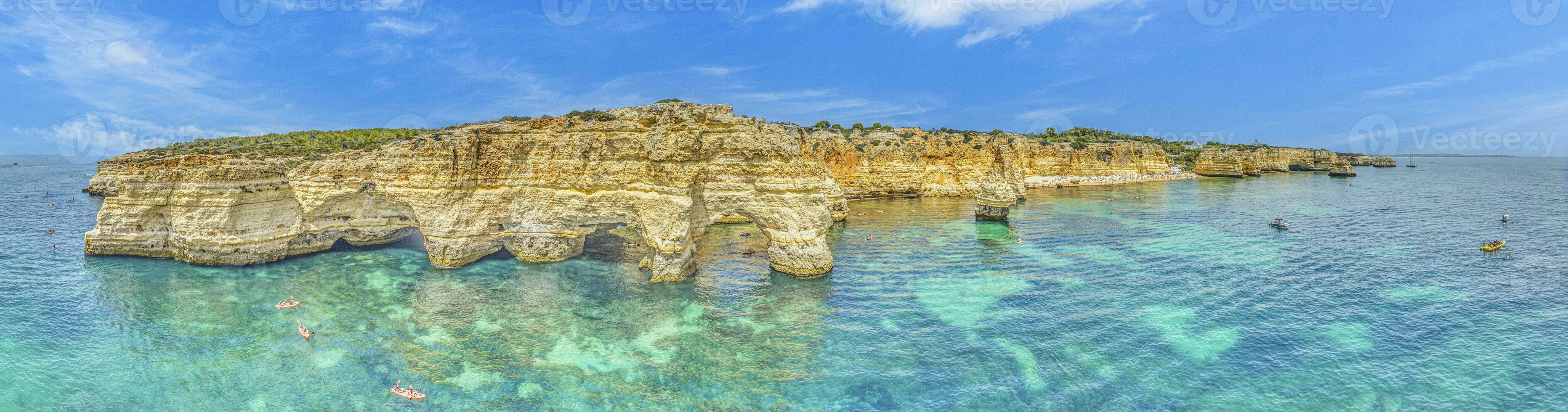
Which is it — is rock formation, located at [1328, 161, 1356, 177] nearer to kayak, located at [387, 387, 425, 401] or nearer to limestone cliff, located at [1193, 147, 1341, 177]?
limestone cliff, located at [1193, 147, 1341, 177]

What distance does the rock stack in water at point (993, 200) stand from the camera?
Result: 42.9 meters

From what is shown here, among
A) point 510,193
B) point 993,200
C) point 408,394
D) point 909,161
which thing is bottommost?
point 408,394

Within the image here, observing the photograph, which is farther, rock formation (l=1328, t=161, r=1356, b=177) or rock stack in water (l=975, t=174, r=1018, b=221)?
rock formation (l=1328, t=161, r=1356, b=177)

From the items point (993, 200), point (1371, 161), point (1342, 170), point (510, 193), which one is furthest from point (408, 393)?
point (1371, 161)

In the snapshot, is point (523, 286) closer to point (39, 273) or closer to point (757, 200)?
point (757, 200)

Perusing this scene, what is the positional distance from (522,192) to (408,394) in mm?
13533

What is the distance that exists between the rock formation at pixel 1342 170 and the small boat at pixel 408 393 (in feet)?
464

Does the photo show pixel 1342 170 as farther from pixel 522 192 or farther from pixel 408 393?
pixel 408 393

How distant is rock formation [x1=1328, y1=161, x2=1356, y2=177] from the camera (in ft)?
334

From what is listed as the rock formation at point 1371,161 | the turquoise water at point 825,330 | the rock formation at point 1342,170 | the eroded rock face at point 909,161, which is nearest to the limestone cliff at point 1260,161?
the rock formation at point 1342,170

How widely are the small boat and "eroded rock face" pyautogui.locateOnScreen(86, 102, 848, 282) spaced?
423 inches

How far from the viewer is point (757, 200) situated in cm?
2436

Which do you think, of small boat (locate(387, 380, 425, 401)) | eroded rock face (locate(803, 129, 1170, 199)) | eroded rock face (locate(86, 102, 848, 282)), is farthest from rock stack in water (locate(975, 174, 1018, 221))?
small boat (locate(387, 380, 425, 401))

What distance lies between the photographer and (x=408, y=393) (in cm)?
1402
